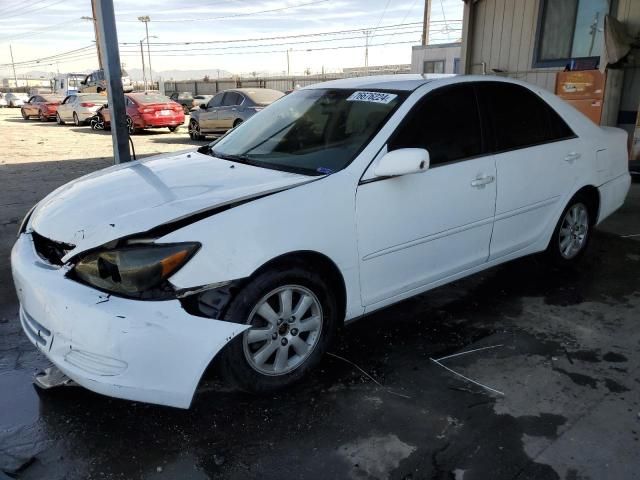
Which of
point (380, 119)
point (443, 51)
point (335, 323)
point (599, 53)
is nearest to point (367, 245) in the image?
point (335, 323)

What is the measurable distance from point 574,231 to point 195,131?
13796 mm

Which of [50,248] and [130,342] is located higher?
[50,248]

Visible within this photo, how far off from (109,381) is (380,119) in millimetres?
2037

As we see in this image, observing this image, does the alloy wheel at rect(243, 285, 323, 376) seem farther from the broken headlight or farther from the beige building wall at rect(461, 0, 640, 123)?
the beige building wall at rect(461, 0, 640, 123)

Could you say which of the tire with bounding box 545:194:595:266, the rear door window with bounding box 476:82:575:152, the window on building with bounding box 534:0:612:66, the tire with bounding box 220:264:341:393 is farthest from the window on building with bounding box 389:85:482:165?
the window on building with bounding box 534:0:612:66

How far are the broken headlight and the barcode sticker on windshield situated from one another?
163 centimetres

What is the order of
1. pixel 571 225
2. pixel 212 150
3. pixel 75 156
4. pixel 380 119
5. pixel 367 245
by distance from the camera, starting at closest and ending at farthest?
pixel 367 245, pixel 380 119, pixel 212 150, pixel 571 225, pixel 75 156

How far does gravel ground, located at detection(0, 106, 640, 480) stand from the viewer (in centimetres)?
234

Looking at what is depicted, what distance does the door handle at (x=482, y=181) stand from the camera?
11.5 ft

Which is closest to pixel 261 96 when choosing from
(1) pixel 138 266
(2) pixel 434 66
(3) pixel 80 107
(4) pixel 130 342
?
(2) pixel 434 66

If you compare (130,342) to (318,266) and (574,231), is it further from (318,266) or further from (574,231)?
(574,231)

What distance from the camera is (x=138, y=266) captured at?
236 cm

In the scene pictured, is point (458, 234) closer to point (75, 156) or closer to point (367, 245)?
point (367, 245)

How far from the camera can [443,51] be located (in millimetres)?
21156
